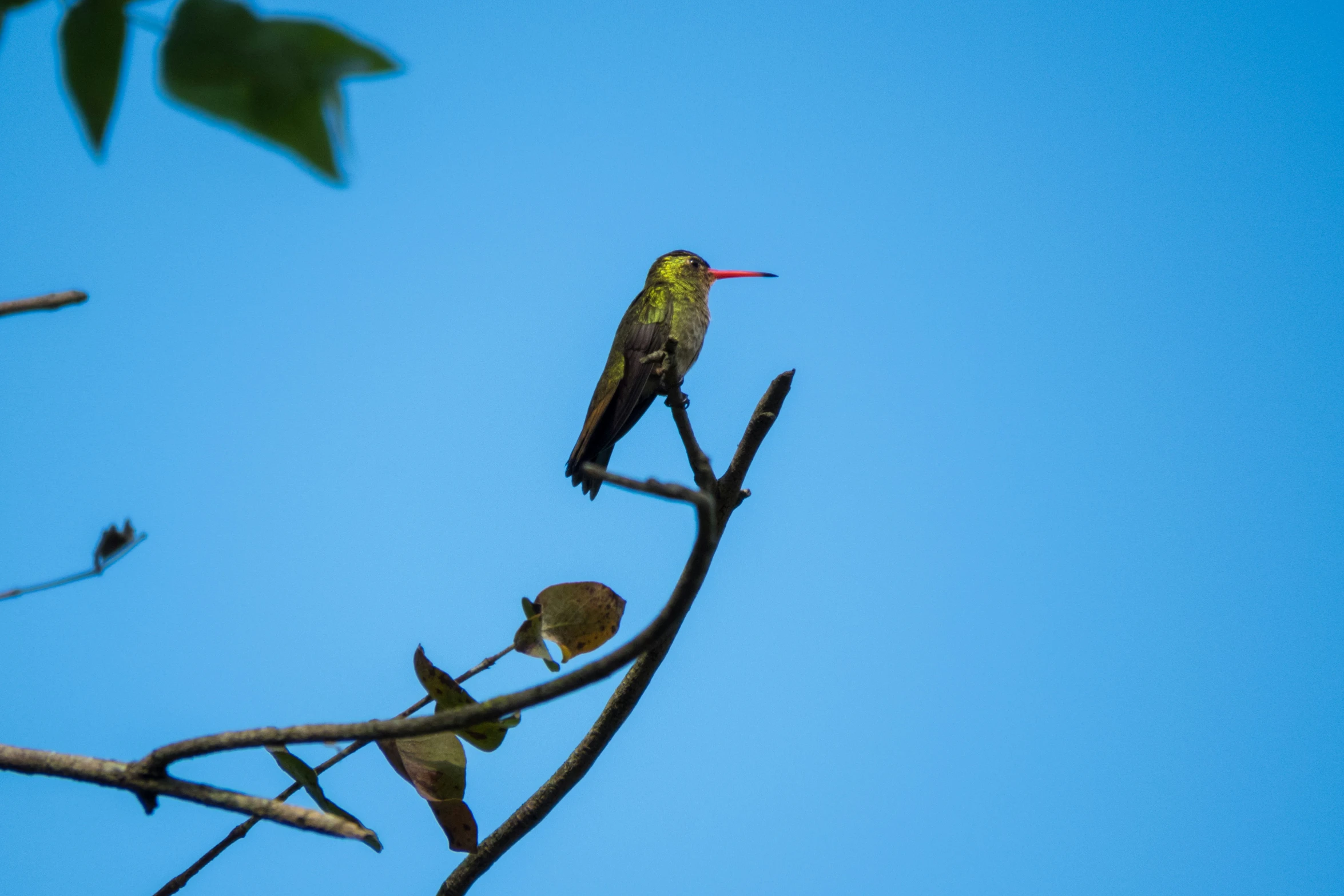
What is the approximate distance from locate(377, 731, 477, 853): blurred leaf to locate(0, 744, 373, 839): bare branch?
64 cm

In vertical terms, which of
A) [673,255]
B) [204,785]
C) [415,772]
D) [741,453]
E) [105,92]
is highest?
[673,255]

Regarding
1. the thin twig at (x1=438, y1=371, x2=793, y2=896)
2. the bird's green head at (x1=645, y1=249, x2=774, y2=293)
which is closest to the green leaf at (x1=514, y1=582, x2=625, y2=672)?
the thin twig at (x1=438, y1=371, x2=793, y2=896)

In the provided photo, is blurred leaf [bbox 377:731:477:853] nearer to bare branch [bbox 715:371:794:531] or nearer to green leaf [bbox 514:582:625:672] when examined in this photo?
green leaf [bbox 514:582:625:672]

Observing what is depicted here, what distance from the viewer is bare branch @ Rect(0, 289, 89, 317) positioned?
49.3 inches

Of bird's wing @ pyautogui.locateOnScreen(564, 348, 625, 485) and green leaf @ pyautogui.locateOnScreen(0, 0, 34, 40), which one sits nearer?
green leaf @ pyautogui.locateOnScreen(0, 0, 34, 40)

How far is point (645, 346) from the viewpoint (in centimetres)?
598

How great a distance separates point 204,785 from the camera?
52.0 inches

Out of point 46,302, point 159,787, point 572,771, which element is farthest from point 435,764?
point 46,302

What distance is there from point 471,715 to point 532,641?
91 cm

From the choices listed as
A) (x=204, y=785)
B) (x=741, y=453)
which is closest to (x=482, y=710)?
(x=204, y=785)

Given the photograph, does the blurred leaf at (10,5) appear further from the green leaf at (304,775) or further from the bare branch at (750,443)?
the bare branch at (750,443)

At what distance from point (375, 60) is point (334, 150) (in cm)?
8

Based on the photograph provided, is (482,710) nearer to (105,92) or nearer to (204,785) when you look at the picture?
(204,785)

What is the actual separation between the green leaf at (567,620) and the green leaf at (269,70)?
4.59 ft
